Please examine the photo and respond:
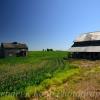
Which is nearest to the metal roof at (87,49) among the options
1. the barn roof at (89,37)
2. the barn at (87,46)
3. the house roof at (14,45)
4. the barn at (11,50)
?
the barn at (87,46)

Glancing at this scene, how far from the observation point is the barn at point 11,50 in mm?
69250

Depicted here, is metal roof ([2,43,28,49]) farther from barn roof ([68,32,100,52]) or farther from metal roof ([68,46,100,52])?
metal roof ([68,46,100,52])

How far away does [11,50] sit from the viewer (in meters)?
70.2

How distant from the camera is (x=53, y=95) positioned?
16.8m

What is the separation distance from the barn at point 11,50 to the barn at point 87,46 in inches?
747

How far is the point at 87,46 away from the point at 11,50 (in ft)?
87.4

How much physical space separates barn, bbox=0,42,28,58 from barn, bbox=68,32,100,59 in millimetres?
18966

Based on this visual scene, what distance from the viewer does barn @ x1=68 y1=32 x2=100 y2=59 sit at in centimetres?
4892

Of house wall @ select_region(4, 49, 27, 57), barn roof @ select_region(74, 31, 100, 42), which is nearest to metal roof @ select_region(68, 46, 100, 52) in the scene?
barn roof @ select_region(74, 31, 100, 42)

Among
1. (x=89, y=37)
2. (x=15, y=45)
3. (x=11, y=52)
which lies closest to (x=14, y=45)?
(x=15, y=45)

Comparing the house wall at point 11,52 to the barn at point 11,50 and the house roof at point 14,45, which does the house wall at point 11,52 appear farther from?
the house roof at point 14,45

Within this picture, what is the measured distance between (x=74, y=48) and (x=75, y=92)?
37721 millimetres

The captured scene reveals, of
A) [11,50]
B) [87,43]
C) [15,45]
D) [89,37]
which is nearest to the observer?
[87,43]

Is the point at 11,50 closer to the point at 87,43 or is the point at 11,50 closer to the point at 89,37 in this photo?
the point at 87,43
